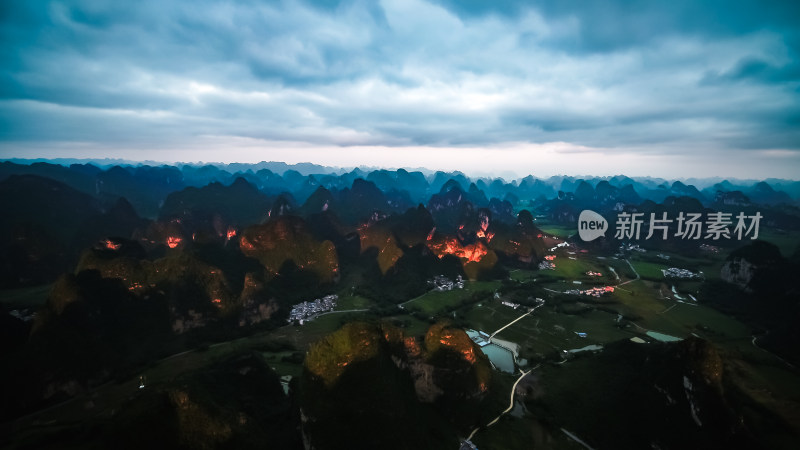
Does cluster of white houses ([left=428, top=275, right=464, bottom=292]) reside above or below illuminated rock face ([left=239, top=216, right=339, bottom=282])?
below

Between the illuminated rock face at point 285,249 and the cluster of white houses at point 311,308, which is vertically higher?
the illuminated rock face at point 285,249

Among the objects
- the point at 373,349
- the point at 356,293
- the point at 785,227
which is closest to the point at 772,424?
the point at 373,349

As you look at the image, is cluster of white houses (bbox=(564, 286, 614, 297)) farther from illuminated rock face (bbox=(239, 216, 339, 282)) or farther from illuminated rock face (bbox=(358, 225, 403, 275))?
illuminated rock face (bbox=(239, 216, 339, 282))

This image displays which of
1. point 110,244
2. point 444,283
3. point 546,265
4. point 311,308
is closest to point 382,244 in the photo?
point 444,283

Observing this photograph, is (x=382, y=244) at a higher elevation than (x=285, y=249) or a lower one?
lower

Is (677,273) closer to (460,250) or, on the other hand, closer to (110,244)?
(460,250)

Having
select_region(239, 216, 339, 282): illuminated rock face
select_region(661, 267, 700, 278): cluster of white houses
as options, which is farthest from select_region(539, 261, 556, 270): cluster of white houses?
select_region(239, 216, 339, 282): illuminated rock face

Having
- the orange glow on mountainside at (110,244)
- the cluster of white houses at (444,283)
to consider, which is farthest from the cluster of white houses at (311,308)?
the orange glow on mountainside at (110,244)

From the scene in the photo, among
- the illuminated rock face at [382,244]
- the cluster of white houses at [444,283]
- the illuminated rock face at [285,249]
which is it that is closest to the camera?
the illuminated rock face at [285,249]

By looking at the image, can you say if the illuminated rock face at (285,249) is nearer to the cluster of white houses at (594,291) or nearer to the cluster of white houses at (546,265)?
the cluster of white houses at (594,291)
